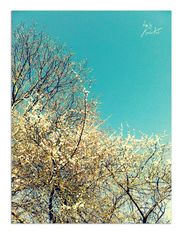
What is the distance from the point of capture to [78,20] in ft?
10.1

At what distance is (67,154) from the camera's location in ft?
10.3

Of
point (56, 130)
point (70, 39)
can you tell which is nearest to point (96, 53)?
point (70, 39)

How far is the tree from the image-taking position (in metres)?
3.10

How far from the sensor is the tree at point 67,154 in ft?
10.2
